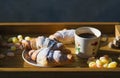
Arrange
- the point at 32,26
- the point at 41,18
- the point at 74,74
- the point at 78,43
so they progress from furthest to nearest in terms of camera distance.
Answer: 1. the point at 41,18
2. the point at 32,26
3. the point at 78,43
4. the point at 74,74

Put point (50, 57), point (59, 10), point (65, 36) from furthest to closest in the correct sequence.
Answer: point (59, 10), point (65, 36), point (50, 57)

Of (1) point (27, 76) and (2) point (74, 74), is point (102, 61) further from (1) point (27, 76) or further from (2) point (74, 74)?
(1) point (27, 76)

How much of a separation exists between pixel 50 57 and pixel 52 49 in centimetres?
4

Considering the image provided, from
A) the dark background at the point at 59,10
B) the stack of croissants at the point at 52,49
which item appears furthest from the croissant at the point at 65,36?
the dark background at the point at 59,10

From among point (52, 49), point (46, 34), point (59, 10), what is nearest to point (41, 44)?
point (52, 49)

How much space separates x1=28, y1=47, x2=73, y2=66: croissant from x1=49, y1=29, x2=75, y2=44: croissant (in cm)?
11

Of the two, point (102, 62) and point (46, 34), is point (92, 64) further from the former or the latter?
point (46, 34)

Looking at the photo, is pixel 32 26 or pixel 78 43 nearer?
pixel 78 43

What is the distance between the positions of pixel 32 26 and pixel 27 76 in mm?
297

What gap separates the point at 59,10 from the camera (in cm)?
201

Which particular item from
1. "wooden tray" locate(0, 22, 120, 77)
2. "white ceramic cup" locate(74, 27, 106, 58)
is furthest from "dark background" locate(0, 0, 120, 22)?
"white ceramic cup" locate(74, 27, 106, 58)

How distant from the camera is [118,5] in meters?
2.04

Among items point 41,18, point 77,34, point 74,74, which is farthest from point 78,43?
point 41,18

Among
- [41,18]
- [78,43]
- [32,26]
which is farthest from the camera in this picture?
[41,18]
